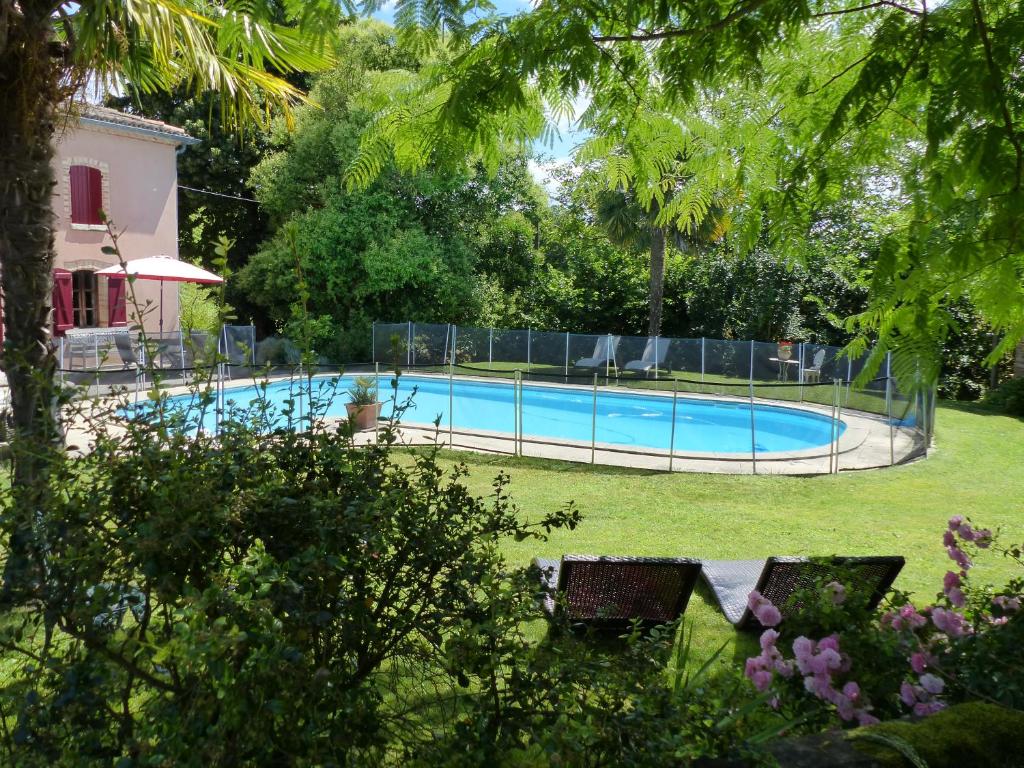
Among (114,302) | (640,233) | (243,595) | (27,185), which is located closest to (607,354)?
(640,233)

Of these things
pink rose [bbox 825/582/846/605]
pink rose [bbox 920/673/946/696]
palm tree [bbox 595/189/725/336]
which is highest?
palm tree [bbox 595/189/725/336]

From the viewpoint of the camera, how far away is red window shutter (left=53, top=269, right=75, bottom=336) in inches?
776

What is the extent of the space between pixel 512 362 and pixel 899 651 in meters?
21.6

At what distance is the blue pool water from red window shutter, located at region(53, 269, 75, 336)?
4.99m

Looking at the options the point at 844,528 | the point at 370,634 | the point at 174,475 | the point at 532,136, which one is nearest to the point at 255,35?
the point at 532,136

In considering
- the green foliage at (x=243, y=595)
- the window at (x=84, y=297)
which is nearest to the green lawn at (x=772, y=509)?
the green foliage at (x=243, y=595)

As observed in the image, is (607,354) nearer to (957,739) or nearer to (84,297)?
(84,297)

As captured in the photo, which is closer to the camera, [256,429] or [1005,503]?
[256,429]

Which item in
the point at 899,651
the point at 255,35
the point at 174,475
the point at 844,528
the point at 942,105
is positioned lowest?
the point at 844,528

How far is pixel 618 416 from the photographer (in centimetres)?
2000

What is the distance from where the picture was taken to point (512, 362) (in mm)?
24469

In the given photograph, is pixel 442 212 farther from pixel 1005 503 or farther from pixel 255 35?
pixel 255 35

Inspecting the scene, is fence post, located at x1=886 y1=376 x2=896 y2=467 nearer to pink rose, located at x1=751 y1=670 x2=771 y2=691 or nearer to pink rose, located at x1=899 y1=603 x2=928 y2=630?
pink rose, located at x1=899 y1=603 x2=928 y2=630

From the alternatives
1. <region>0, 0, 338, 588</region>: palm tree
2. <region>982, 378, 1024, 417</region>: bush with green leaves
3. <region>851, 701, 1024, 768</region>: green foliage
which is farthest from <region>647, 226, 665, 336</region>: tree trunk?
<region>851, 701, 1024, 768</region>: green foliage
